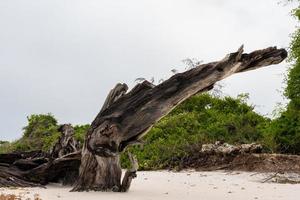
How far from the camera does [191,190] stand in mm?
11508

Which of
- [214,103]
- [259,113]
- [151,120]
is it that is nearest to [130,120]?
[151,120]

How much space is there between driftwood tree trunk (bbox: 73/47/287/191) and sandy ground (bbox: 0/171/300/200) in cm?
53

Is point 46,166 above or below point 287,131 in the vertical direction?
below

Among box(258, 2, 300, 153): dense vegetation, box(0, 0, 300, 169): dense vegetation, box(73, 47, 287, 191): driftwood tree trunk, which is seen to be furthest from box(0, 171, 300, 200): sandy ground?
box(258, 2, 300, 153): dense vegetation

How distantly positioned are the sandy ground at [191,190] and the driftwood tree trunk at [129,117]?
1.74ft

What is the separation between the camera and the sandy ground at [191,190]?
1035 centimetres

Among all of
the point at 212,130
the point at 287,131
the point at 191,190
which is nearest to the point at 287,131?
the point at 287,131

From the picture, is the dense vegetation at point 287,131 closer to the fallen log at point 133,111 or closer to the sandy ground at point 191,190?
the sandy ground at point 191,190

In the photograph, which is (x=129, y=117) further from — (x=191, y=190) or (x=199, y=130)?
(x=199, y=130)

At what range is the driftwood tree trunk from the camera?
11.2 metres

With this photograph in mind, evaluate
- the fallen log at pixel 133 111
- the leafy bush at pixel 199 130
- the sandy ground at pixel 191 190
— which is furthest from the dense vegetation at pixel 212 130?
the fallen log at pixel 133 111

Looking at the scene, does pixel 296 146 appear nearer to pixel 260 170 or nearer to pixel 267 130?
pixel 267 130

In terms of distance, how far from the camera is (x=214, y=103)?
25.9 meters

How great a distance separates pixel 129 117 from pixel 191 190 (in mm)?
1870
